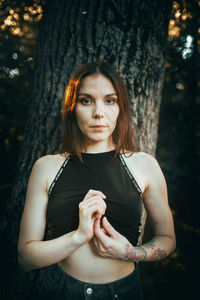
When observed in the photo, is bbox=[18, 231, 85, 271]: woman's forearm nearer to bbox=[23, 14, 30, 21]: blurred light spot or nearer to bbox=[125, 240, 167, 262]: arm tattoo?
bbox=[125, 240, 167, 262]: arm tattoo

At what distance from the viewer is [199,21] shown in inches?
131

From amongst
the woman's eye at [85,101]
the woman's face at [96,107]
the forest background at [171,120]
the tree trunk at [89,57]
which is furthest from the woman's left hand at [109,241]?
the forest background at [171,120]

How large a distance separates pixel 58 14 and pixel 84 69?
1102 mm

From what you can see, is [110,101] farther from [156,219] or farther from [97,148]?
[156,219]

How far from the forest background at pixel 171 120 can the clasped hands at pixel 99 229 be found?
148 centimetres

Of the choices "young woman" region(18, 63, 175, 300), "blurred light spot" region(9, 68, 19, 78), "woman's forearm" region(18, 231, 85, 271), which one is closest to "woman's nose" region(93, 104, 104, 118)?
"young woman" region(18, 63, 175, 300)

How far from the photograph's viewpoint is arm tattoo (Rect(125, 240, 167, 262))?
1583 millimetres

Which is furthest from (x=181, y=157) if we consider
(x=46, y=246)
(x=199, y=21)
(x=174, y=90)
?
(x=46, y=246)

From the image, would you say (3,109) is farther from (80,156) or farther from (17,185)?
(80,156)

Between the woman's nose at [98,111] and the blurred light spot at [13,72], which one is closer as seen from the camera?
the woman's nose at [98,111]

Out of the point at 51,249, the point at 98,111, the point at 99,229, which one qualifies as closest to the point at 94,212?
the point at 99,229

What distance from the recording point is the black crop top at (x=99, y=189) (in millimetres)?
1593

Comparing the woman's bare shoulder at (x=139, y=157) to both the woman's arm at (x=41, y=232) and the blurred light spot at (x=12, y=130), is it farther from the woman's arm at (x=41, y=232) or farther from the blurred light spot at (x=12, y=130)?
the blurred light spot at (x=12, y=130)

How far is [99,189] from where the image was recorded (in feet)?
5.35
